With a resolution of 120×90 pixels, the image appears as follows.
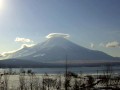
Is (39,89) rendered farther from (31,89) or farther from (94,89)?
(94,89)

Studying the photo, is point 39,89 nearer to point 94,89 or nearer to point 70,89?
point 70,89

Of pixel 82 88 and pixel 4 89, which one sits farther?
pixel 82 88

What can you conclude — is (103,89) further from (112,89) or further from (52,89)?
(52,89)

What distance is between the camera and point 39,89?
2126 inches

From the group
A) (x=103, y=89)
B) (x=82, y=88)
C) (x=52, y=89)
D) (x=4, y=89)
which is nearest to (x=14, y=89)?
(x=4, y=89)

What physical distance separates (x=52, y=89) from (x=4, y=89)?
861cm

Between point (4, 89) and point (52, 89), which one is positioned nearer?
point (4, 89)

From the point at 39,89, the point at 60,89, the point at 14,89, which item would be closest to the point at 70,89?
the point at 60,89

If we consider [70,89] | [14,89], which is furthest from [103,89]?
[14,89]

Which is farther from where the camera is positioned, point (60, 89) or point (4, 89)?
point (60, 89)

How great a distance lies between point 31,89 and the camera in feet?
172

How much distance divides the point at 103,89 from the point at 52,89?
895 cm

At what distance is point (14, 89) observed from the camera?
5375 cm

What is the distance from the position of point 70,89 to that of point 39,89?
5367mm
